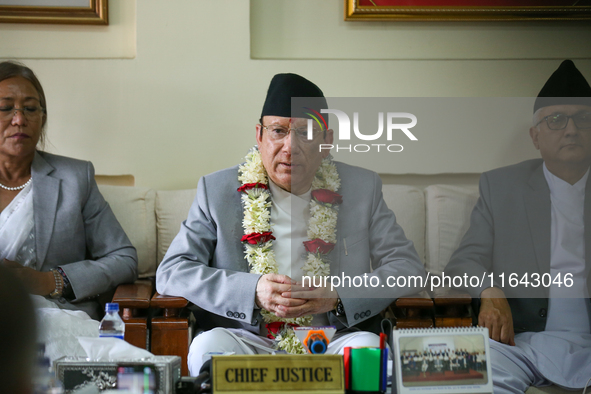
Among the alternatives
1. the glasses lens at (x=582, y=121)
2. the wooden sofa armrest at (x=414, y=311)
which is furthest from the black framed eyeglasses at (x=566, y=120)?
the wooden sofa armrest at (x=414, y=311)

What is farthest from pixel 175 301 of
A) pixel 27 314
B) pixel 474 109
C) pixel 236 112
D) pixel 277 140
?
pixel 474 109

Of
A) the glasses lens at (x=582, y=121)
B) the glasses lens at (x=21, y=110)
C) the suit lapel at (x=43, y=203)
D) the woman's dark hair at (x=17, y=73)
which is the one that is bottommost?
the suit lapel at (x=43, y=203)

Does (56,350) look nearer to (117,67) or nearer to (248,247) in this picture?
(248,247)

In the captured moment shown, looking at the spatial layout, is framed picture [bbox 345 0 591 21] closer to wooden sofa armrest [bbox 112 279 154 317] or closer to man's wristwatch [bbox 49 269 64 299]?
wooden sofa armrest [bbox 112 279 154 317]

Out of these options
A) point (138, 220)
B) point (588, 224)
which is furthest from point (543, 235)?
point (138, 220)

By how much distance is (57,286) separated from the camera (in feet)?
6.98

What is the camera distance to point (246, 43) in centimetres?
278

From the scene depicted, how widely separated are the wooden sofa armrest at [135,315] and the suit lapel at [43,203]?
0.43 meters

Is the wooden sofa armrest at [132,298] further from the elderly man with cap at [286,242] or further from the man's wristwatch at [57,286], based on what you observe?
the man's wristwatch at [57,286]

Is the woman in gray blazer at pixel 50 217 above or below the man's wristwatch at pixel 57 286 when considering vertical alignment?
above

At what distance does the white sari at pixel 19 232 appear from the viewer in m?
2.18

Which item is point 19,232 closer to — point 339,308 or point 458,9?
point 339,308

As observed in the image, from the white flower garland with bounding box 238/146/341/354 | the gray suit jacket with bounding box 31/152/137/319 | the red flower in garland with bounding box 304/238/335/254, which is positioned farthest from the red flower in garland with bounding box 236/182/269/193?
the gray suit jacket with bounding box 31/152/137/319

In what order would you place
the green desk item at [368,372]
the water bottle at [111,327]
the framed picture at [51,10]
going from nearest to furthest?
the green desk item at [368,372], the water bottle at [111,327], the framed picture at [51,10]
